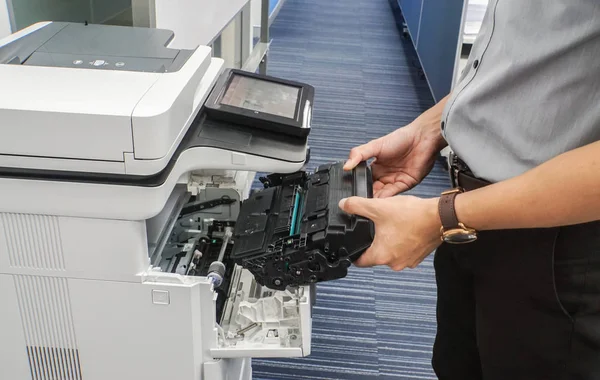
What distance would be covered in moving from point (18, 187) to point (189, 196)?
36cm

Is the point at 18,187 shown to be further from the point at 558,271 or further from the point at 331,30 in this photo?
the point at 331,30

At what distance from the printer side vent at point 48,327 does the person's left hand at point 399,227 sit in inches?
18.6

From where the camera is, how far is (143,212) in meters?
0.84

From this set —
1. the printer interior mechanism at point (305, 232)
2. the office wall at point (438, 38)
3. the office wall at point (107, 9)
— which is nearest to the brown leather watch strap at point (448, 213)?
the printer interior mechanism at point (305, 232)

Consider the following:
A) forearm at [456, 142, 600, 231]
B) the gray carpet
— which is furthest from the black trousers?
the gray carpet

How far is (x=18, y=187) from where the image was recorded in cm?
83

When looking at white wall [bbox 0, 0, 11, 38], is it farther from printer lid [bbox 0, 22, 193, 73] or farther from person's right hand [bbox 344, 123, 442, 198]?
person's right hand [bbox 344, 123, 442, 198]

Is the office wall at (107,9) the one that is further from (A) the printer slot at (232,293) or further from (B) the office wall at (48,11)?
(A) the printer slot at (232,293)

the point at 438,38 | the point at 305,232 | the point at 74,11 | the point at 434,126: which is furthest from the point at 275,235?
the point at 438,38

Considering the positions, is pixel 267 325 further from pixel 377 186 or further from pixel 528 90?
pixel 528 90

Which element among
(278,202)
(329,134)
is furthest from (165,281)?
(329,134)

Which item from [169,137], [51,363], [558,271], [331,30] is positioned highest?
[169,137]

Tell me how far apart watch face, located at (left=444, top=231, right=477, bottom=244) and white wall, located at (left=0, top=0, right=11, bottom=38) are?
95 cm

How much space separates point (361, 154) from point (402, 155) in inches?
4.7
